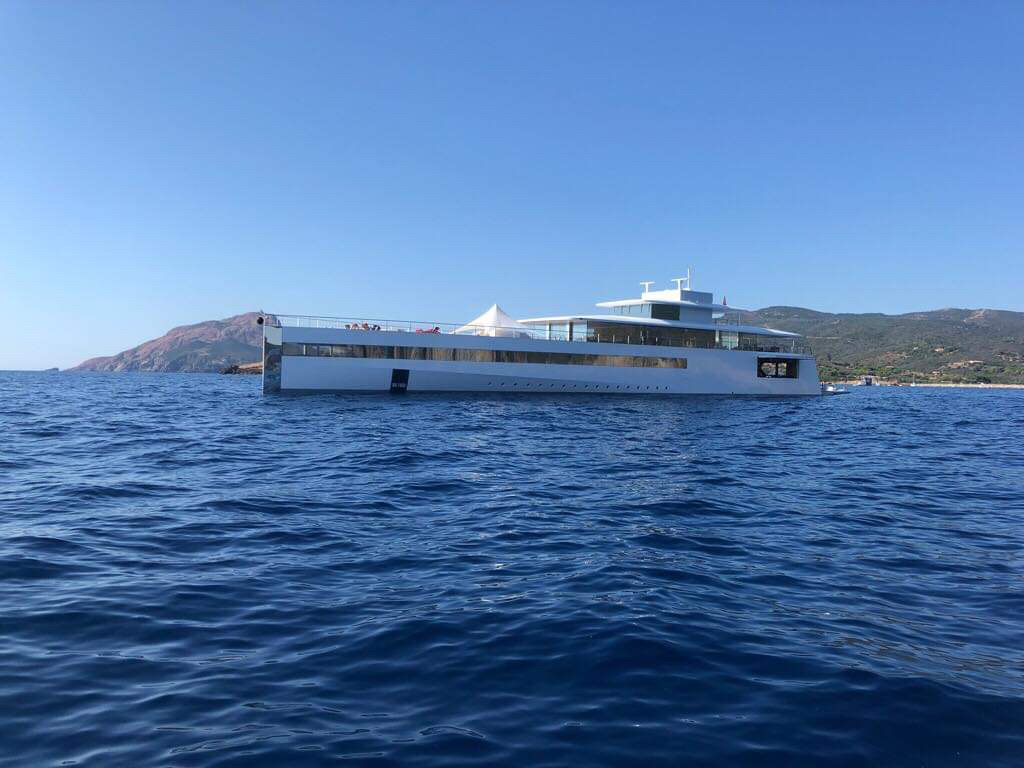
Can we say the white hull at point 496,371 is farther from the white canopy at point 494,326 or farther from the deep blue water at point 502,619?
the deep blue water at point 502,619

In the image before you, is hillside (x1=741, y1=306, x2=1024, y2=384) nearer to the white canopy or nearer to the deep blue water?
the white canopy

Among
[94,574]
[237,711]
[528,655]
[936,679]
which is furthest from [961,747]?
[94,574]

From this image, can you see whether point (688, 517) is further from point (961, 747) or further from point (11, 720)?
point (11, 720)

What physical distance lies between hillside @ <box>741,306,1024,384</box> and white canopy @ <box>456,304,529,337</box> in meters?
99.0

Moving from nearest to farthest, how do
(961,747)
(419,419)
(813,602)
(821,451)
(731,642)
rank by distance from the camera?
1. (961,747)
2. (731,642)
3. (813,602)
4. (821,451)
5. (419,419)

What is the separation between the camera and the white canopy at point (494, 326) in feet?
148

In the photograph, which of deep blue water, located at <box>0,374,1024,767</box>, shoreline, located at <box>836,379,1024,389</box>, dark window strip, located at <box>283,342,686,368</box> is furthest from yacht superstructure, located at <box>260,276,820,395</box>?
shoreline, located at <box>836,379,1024,389</box>

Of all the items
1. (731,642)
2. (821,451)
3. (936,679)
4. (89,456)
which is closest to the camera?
(936,679)

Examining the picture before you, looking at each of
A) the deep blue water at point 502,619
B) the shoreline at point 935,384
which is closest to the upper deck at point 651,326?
the deep blue water at point 502,619

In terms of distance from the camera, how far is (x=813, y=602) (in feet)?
20.5

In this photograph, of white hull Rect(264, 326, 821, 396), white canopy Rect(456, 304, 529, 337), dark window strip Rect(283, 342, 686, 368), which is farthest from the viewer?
white canopy Rect(456, 304, 529, 337)

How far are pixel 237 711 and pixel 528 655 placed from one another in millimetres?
2079

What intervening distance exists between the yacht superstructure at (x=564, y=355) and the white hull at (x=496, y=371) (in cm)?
7

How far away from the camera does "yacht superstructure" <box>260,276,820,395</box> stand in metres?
39.1
